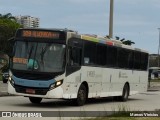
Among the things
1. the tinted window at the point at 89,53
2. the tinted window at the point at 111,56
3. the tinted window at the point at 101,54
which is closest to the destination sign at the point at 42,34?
the tinted window at the point at 89,53

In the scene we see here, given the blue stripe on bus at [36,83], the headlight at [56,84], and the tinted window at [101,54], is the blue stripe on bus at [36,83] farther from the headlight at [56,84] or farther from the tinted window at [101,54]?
the tinted window at [101,54]

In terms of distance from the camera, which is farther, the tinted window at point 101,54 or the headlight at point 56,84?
the tinted window at point 101,54

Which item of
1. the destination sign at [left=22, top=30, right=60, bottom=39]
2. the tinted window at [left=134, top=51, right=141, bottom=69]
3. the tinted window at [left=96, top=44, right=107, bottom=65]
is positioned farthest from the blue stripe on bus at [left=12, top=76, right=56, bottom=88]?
the tinted window at [left=134, top=51, right=141, bottom=69]

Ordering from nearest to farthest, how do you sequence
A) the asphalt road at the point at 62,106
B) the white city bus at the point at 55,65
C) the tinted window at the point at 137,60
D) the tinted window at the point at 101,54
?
the asphalt road at the point at 62,106, the white city bus at the point at 55,65, the tinted window at the point at 101,54, the tinted window at the point at 137,60

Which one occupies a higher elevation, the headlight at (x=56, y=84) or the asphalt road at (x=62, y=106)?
the headlight at (x=56, y=84)

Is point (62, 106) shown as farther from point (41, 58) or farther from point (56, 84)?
point (41, 58)

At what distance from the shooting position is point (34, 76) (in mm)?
19062

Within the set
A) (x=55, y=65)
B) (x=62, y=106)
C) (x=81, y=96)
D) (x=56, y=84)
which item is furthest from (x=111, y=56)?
(x=56, y=84)

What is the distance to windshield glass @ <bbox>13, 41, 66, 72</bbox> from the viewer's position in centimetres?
1909

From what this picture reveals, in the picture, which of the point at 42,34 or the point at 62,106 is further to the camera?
the point at 62,106

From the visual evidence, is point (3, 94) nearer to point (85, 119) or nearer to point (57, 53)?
point (57, 53)

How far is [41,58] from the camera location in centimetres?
1916

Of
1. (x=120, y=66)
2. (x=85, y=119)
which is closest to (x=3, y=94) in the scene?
(x=120, y=66)

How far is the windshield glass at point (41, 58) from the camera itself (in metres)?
19.1
